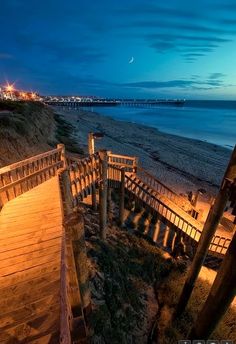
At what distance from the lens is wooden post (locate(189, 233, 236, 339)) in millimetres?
4410

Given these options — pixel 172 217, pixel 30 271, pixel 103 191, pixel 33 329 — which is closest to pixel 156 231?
pixel 172 217

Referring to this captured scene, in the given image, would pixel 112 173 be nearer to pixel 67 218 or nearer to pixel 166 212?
pixel 166 212

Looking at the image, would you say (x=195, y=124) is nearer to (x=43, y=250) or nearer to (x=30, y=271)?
(x=43, y=250)

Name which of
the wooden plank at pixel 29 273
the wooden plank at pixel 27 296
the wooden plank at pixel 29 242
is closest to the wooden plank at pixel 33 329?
A: the wooden plank at pixel 27 296

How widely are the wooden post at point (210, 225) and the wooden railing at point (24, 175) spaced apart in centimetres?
614

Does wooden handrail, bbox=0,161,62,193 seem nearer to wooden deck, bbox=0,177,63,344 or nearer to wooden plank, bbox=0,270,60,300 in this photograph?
wooden deck, bbox=0,177,63,344

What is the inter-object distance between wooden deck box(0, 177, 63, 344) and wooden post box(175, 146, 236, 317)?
4066mm

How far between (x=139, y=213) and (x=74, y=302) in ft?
32.0

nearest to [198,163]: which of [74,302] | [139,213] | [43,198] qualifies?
[139,213]

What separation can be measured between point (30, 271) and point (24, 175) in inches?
193

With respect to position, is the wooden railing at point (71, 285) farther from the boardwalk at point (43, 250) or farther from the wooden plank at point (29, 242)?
the wooden plank at point (29, 242)

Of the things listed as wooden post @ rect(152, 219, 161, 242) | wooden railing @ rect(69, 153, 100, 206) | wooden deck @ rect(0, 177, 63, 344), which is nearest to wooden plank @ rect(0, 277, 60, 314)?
wooden deck @ rect(0, 177, 63, 344)

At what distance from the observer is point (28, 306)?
3.32 meters

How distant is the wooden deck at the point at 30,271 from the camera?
9.81 feet
